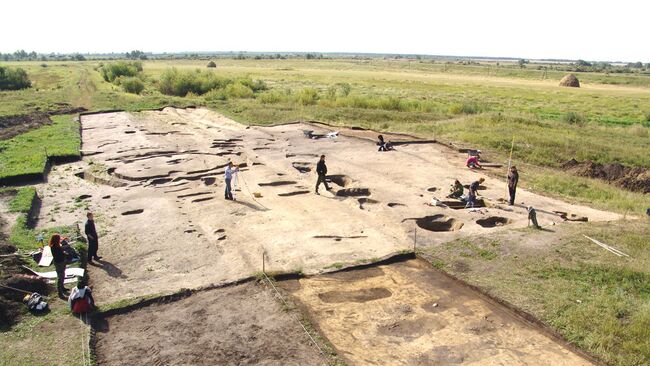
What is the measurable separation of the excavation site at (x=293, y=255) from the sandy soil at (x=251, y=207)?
0.06 meters

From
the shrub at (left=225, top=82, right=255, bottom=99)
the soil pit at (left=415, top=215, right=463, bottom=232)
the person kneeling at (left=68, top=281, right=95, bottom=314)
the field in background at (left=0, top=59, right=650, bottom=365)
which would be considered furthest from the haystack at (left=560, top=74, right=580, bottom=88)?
the person kneeling at (left=68, top=281, right=95, bottom=314)

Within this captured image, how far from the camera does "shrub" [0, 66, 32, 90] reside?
190ft

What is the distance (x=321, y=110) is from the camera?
3616cm

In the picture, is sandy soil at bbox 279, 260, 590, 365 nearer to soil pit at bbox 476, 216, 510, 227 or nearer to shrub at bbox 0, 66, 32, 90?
soil pit at bbox 476, 216, 510, 227

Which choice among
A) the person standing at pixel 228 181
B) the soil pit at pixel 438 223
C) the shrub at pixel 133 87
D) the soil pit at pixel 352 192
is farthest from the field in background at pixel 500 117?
the person standing at pixel 228 181

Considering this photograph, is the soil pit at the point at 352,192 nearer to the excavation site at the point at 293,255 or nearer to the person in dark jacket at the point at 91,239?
the excavation site at the point at 293,255

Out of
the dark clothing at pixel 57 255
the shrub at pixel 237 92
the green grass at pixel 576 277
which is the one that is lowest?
the green grass at pixel 576 277

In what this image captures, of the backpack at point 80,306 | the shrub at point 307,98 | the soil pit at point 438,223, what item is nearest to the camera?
the backpack at point 80,306

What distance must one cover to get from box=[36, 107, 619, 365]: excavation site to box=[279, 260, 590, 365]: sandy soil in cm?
3

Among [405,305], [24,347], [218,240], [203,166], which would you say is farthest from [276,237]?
[203,166]

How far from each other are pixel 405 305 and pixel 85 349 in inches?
231

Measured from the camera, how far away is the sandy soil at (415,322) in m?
8.12

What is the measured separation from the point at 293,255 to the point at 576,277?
6408mm

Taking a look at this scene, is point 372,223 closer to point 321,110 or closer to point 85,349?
point 85,349
